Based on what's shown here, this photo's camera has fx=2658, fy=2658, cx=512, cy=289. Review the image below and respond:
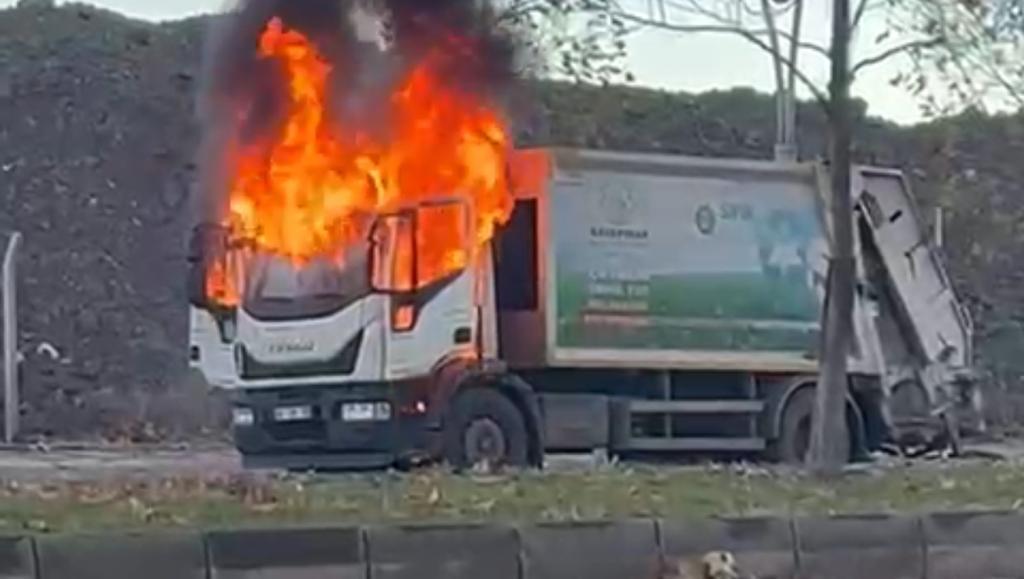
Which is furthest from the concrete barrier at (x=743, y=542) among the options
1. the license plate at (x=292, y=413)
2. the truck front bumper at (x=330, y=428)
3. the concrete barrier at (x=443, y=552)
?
the license plate at (x=292, y=413)

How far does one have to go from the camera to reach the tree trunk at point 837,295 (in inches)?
752

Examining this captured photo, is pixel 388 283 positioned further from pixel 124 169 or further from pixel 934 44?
pixel 124 169

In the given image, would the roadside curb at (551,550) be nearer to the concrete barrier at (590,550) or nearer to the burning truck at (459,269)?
the concrete barrier at (590,550)

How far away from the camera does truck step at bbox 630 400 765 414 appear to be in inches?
1006

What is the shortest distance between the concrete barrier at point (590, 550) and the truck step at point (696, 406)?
39.5 ft

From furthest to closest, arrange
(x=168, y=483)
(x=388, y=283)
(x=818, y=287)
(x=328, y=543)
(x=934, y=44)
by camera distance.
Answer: (x=818, y=287) < (x=388, y=283) < (x=934, y=44) < (x=168, y=483) < (x=328, y=543)

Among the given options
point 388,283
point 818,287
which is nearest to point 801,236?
point 818,287

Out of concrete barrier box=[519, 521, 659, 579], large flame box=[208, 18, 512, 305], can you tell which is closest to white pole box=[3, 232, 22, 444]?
large flame box=[208, 18, 512, 305]

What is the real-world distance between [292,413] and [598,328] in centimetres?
311

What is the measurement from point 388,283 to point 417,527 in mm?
10206

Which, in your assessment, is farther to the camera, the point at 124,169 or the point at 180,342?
the point at 124,169

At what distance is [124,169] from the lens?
3938cm

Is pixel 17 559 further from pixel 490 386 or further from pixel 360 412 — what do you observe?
pixel 490 386

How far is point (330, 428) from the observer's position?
23.5 meters
